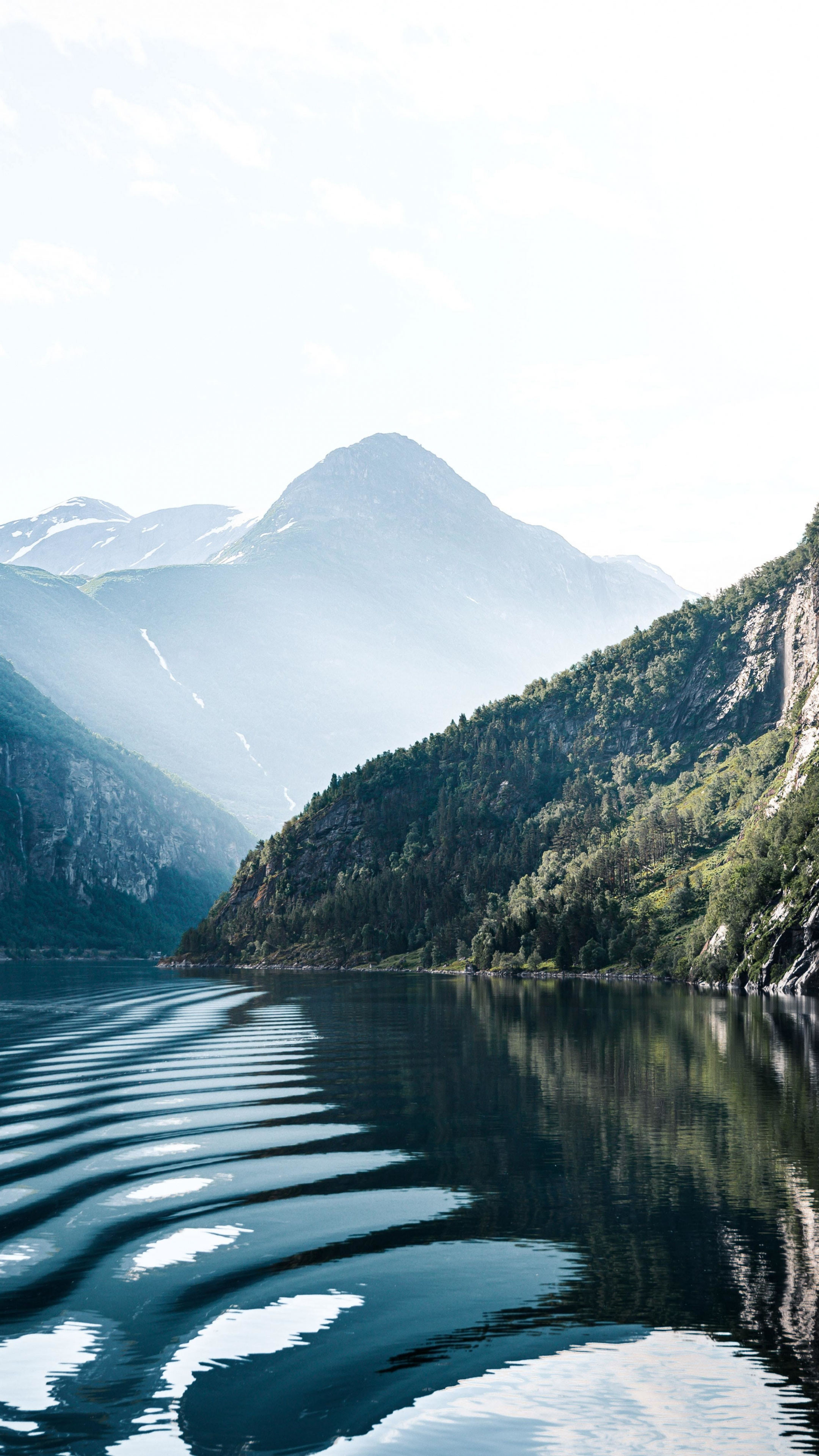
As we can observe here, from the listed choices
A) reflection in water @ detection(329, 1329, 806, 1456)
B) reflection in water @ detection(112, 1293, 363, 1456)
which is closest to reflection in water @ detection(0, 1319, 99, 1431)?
reflection in water @ detection(112, 1293, 363, 1456)

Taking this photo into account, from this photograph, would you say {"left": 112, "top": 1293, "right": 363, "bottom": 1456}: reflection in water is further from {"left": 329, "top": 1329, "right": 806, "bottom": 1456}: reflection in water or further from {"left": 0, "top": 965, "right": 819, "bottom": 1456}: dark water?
{"left": 329, "top": 1329, "right": 806, "bottom": 1456}: reflection in water

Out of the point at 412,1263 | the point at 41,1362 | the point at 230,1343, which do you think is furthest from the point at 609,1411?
the point at 41,1362

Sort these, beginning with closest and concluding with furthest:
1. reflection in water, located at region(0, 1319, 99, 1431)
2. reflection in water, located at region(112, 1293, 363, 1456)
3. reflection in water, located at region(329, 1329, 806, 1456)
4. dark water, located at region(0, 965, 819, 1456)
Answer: reflection in water, located at region(329, 1329, 806, 1456)
reflection in water, located at region(112, 1293, 363, 1456)
dark water, located at region(0, 965, 819, 1456)
reflection in water, located at region(0, 1319, 99, 1431)

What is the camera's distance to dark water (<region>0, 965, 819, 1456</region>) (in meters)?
18.6

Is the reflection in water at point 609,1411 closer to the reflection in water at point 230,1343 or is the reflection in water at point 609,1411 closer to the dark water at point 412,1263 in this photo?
the dark water at point 412,1263

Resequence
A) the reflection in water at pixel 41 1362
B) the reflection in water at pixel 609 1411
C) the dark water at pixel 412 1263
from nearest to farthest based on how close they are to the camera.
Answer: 1. the reflection in water at pixel 609 1411
2. the dark water at pixel 412 1263
3. the reflection in water at pixel 41 1362

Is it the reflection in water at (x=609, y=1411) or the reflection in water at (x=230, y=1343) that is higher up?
the reflection in water at (x=609, y=1411)

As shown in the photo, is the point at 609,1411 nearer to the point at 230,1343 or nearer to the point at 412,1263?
the point at 230,1343

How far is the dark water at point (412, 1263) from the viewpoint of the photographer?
18641 millimetres

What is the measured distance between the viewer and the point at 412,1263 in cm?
2761

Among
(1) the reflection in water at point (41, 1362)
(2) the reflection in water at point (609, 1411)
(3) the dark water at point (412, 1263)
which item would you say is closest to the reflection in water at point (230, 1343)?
(3) the dark water at point (412, 1263)

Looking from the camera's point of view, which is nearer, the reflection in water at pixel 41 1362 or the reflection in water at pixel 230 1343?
the reflection in water at pixel 230 1343

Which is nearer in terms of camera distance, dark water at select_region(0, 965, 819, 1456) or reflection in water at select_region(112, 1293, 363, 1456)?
reflection in water at select_region(112, 1293, 363, 1456)

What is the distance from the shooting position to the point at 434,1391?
19.7 meters
